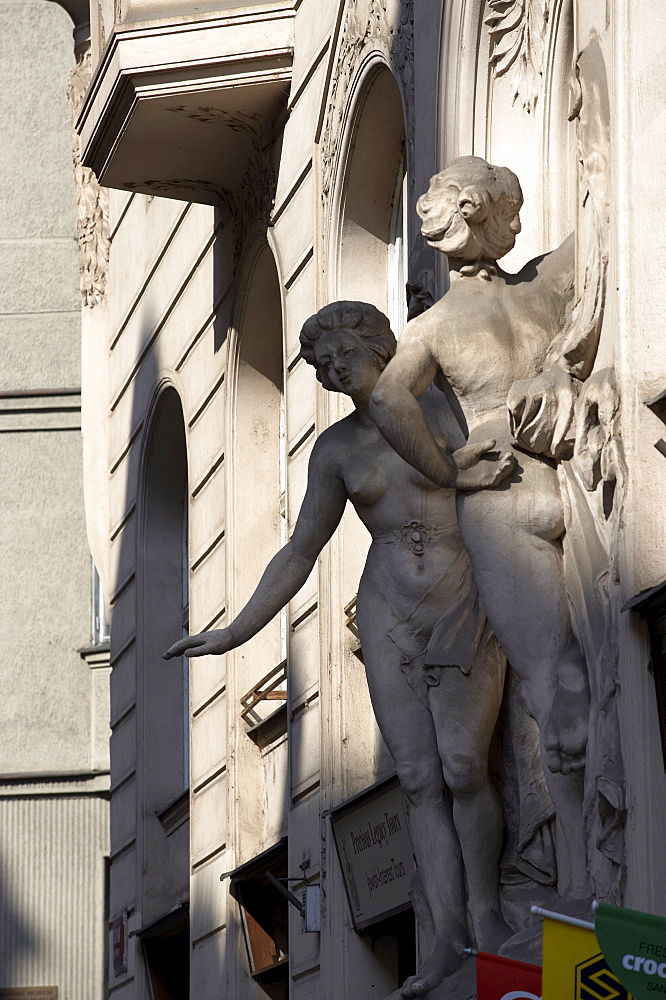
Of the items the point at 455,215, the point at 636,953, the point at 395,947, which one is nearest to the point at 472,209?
the point at 455,215

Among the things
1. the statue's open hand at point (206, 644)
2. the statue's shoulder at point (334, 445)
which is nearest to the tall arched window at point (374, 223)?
the statue's shoulder at point (334, 445)

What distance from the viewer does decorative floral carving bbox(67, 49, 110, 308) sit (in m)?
21.0

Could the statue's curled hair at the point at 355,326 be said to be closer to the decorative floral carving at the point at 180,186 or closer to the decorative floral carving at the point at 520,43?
the decorative floral carving at the point at 520,43

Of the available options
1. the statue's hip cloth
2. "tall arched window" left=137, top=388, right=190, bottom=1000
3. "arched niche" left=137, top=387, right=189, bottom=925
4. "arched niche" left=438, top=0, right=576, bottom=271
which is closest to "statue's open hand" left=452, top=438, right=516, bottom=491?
the statue's hip cloth

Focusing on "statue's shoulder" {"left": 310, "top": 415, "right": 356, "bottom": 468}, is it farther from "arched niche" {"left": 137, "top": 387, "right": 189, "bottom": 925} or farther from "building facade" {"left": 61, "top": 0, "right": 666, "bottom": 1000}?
"arched niche" {"left": 137, "top": 387, "right": 189, "bottom": 925}

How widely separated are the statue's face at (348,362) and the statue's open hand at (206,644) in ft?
3.62

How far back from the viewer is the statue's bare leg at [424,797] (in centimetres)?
789

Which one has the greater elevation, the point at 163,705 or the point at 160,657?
the point at 160,657

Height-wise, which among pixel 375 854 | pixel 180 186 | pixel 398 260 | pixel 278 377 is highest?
pixel 180 186

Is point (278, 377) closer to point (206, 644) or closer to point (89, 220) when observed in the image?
point (89, 220)

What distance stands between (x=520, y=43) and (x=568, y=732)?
367 cm

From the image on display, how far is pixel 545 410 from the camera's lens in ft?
23.8

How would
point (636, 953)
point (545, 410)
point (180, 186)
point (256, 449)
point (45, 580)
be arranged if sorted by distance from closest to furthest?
1. point (636, 953)
2. point (545, 410)
3. point (256, 449)
4. point (180, 186)
5. point (45, 580)

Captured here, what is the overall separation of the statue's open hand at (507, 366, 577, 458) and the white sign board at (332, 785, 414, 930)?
12.1 feet
